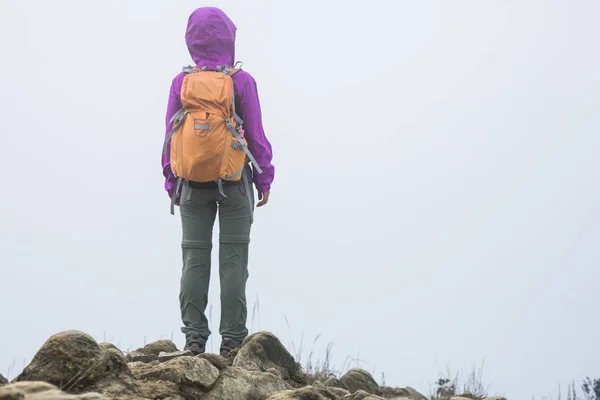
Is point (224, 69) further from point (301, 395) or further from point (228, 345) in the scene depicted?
point (301, 395)

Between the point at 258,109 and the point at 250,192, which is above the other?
the point at 258,109

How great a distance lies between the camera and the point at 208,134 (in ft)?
25.6

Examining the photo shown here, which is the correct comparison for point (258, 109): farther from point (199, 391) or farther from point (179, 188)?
point (199, 391)

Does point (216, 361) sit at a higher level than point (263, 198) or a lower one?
lower

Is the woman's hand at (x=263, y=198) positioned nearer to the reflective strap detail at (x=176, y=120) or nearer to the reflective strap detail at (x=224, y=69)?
the reflective strap detail at (x=176, y=120)

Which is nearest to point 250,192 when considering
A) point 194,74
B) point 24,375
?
point 194,74

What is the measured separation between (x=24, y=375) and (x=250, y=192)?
3419 mm

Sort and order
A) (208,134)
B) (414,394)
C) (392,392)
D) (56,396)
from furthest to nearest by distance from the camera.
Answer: (414,394), (392,392), (208,134), (56,396)

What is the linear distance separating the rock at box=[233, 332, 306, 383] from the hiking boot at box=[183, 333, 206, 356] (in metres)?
0.70

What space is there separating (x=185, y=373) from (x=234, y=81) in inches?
131

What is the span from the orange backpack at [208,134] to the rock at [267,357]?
1.43 meters

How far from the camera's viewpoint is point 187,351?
7.38 m

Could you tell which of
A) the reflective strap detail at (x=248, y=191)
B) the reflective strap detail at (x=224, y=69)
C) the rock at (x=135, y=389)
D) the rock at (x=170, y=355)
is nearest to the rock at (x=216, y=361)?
the rock at (x=135, y=389)

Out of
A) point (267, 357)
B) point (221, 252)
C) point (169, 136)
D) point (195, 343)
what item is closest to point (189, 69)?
point (169, 136)
